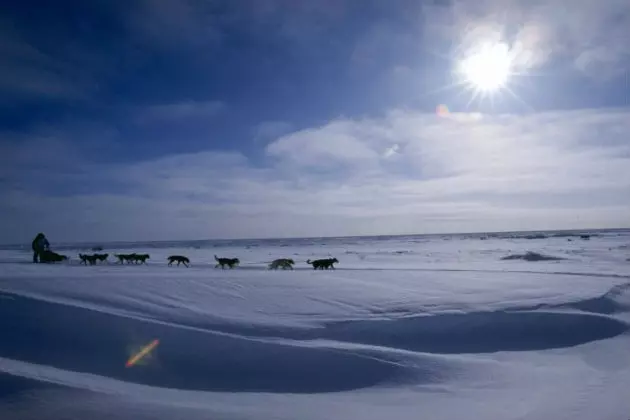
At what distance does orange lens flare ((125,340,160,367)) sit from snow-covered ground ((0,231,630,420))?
0.08 meters

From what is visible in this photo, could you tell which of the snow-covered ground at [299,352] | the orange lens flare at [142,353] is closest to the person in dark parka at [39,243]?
the snow-covered ground at [299,352]

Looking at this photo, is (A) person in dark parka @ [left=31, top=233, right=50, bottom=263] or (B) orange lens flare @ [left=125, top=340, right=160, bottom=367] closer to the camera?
(B) orange lens flare @ [left=125, top=340, right=160, bottom=367]

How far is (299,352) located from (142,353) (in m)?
2.46

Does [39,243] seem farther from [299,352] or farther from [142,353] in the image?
[299,352]

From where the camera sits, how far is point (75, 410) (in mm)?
4707

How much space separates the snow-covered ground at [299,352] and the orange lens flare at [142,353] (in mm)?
76

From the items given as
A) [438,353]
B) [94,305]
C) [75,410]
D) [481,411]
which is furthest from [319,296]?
[75,410]

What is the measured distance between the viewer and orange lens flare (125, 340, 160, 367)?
639cm

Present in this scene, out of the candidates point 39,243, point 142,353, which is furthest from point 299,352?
point 39,243

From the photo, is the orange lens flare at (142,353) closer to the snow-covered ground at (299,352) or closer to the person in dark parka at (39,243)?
the snow-covered ground at (299,352)

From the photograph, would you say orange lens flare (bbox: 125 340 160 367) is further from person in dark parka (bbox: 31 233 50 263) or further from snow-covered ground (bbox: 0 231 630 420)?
person in dark parka (bbox: 31 233 50 263)

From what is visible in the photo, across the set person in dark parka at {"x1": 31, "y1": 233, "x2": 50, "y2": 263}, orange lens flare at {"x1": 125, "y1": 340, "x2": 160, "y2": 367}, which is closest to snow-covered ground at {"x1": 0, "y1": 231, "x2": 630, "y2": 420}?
orange lens flare at {"x1": 125, "y1": 340, "x2": 160, "y2": 367}

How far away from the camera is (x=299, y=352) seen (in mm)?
6840

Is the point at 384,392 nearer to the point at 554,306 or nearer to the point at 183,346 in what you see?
the point at 183,346
